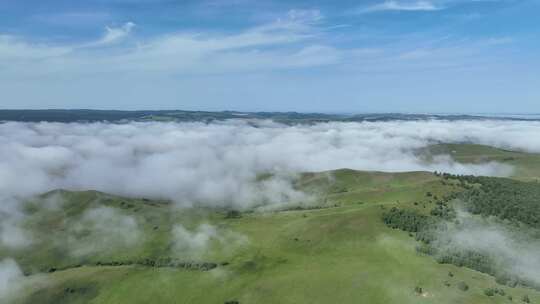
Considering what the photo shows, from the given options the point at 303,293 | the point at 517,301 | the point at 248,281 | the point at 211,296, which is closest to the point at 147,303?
the point at 211,296

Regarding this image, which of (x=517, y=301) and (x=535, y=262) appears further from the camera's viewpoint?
(x=535, y=262)

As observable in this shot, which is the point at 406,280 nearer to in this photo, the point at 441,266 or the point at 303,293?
the point at 441,266

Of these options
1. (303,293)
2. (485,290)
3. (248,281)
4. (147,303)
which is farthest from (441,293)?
(147,303)

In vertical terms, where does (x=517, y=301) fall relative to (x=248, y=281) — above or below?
above

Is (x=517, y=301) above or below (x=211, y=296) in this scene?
above

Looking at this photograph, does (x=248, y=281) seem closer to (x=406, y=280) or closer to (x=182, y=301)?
(x=182, y=301)

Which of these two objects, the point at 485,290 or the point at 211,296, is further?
the point at 211,296

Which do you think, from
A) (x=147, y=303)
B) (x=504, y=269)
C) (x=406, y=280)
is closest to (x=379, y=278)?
(x=406, y=280)

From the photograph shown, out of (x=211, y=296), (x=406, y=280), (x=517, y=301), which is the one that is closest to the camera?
(x=517, y=301)

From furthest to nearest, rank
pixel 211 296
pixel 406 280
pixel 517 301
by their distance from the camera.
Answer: pixel 211 296 → pixel 406 280 → pixel 517 301
